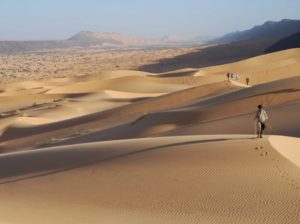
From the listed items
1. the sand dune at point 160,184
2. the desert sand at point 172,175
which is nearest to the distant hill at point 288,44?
the desert sand at point 172,175

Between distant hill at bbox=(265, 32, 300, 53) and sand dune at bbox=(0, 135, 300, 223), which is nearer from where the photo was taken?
sand dune at bbox=(0, 135, 300, 223)

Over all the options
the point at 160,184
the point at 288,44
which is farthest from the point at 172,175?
the point at 288,44

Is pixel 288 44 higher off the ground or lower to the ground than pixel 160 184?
higher

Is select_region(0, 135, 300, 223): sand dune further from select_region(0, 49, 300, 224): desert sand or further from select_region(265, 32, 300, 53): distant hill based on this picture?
select_region(265, 32, 300, 53): distant hill

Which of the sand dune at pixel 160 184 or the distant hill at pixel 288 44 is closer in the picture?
the sand dune at pixel 160 184

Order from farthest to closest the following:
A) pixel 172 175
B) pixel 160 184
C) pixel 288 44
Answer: pixel 288 44
pixel 172 175
pixel 160 184

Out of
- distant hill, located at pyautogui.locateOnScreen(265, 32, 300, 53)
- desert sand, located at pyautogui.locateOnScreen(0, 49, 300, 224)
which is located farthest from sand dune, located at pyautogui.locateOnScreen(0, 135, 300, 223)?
distant hill, located at pyautogui.locateOnScreen(265, 32, 300, 53)

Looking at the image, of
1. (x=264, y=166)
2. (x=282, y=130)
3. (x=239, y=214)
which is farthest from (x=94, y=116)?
(x=239, y=214)

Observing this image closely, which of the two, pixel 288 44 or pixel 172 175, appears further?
pixel 288 44

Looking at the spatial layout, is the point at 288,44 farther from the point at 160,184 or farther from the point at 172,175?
the point at 160,184

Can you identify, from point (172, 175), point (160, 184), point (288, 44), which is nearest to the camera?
point (160, 184)

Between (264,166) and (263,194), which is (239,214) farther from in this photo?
(264,166)

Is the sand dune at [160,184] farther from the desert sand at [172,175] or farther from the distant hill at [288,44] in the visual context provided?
the distant hill at [288,44]

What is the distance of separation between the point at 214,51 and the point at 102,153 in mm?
67971
